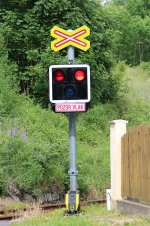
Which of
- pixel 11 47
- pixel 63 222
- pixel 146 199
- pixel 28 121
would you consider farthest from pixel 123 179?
A: pixel 11 47

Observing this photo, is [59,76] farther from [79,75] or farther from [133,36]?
[133,36]

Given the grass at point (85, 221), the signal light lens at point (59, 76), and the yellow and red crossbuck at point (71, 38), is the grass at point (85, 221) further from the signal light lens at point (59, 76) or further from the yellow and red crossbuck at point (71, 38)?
the yellow and red crossbuck at point (71, 38)

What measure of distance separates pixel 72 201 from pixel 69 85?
2392 mm

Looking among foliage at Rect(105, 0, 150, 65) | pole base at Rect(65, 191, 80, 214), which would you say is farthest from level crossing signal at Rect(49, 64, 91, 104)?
foliage at Rect(105, 0, 150, 65)

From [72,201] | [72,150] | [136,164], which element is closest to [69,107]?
[72,150]

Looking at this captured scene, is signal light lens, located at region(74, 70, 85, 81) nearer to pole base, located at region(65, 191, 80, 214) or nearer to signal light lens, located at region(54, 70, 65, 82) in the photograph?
signal light lens, located at region(54, 70, 65, 82)

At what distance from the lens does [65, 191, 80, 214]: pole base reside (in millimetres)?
11227

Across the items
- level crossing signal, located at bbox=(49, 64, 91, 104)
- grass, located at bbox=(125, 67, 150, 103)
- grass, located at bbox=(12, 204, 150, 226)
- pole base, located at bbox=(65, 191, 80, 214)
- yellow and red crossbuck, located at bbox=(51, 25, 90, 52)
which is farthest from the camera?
grass, located at bbox=(125, 67, 150, 103)

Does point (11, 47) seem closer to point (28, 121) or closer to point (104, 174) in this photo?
point (28, 121)

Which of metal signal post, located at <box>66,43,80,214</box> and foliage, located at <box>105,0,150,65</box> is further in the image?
foliage, located at <box>105,0,150,65</box>

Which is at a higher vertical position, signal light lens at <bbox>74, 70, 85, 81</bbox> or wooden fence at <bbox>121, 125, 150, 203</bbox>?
signal light lens at <bbox>74, 70, 85, 81</bbox>

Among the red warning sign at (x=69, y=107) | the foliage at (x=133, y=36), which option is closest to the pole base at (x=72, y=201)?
the red warning sign at (x=69, y=107)

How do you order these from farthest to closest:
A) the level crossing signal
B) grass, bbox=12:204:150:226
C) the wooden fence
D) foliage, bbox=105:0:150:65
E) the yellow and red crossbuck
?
foliage, bbox=105:0:150:65 < the wooden fence < the yellow and red crossbuck < the level crossing signal < grass, bbox=12:204:150:226

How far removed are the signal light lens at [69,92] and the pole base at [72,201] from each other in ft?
6.52
